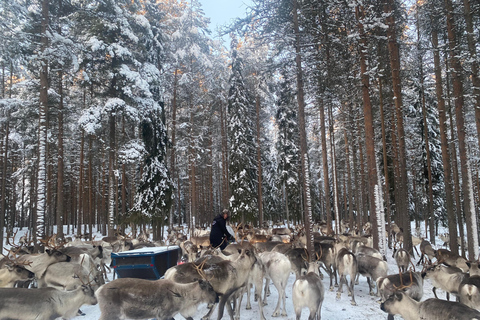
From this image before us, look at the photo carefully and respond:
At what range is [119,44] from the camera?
16234mm

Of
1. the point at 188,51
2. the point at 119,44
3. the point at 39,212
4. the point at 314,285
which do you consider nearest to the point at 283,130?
the point at 188,51

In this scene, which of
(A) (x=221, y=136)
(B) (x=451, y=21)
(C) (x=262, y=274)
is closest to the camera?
(C) (x=262, y=274)

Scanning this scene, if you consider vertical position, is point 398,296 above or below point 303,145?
below

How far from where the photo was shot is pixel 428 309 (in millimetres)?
5195

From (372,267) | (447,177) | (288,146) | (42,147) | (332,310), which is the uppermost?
(288,146)

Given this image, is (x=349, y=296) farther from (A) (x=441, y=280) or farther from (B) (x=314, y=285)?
(B) (x=314, y=285)

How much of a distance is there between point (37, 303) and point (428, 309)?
6532mm

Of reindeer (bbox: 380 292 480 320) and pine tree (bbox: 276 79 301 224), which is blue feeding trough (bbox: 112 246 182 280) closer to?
reindeer (bbox: 380 292 480 320)

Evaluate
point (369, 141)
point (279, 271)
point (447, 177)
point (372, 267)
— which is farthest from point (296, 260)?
point (447, 177)

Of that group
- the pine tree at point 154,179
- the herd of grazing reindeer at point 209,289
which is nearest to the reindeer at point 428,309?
the herd of grazing reindeer at point 209,289

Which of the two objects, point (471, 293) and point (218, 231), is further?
point (218, 231)

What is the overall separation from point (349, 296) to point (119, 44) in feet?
50.6

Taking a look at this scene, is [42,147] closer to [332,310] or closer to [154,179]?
[154,179]

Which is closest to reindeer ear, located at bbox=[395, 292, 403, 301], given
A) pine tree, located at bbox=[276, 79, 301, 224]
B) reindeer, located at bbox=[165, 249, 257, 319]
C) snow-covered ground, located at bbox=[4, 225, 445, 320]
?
snow-covered ground, located at bbox=[4, 225, 445, 320]
